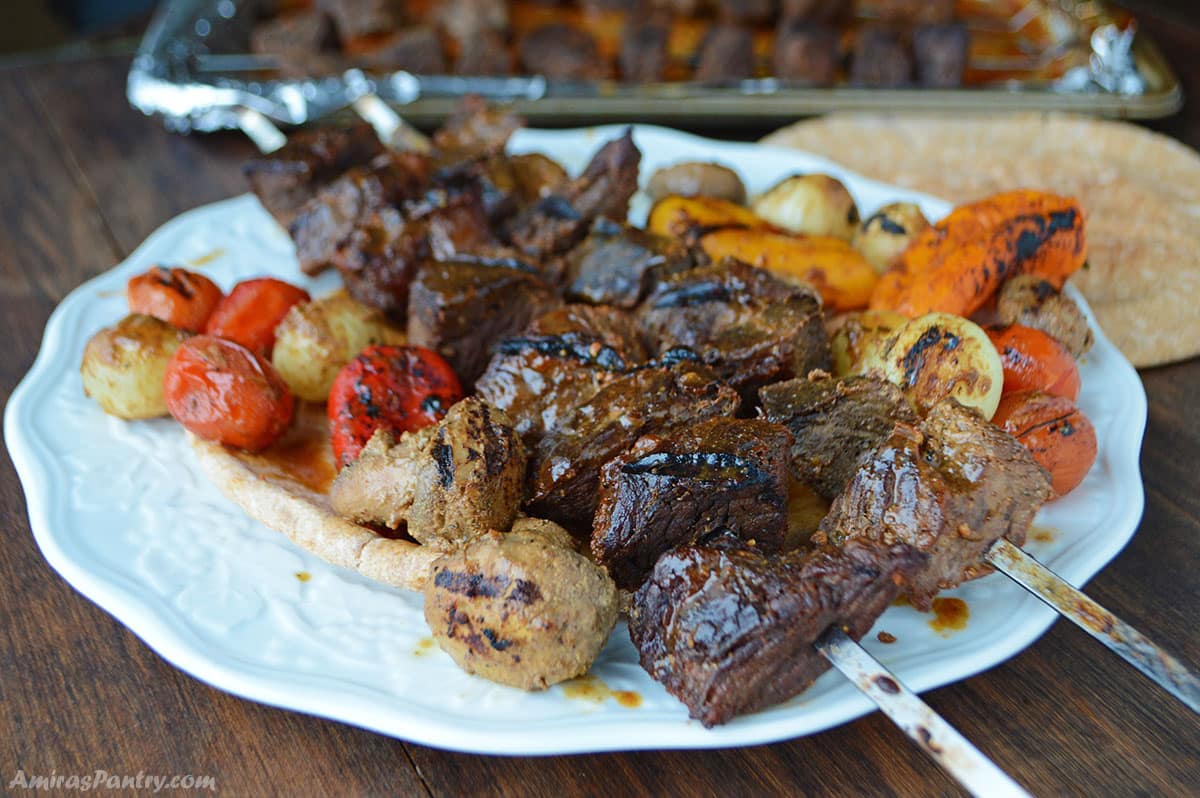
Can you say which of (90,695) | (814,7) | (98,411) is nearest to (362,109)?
(98,411)

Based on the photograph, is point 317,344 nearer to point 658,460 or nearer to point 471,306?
point 471,306

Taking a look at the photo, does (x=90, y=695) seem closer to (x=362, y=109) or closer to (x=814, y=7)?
(x=362, y=109)

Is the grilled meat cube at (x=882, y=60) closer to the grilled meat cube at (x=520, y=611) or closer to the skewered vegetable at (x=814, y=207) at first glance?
the skewered vegetable at (x=814, y=207)

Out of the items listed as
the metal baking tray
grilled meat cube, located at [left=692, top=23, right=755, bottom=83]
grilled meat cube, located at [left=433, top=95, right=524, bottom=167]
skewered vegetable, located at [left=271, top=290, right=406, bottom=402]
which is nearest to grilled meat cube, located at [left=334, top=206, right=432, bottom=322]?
skewered vegetable, located at [left=271, top=290, right=406, bottom=402]

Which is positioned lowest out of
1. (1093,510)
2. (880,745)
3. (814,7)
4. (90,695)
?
(90,695)

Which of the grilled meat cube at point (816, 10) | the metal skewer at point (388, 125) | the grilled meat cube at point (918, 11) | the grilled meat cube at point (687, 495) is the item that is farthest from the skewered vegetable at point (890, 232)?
the grilled meat cube at point (918, 11)

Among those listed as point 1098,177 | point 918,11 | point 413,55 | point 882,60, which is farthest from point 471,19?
point 1098,177

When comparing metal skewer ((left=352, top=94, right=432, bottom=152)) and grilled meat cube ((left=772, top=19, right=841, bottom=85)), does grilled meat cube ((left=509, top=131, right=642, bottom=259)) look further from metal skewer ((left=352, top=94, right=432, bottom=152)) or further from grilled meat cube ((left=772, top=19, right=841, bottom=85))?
grilled meat cube ((left=772, top=19, right=841, bottom=85))
